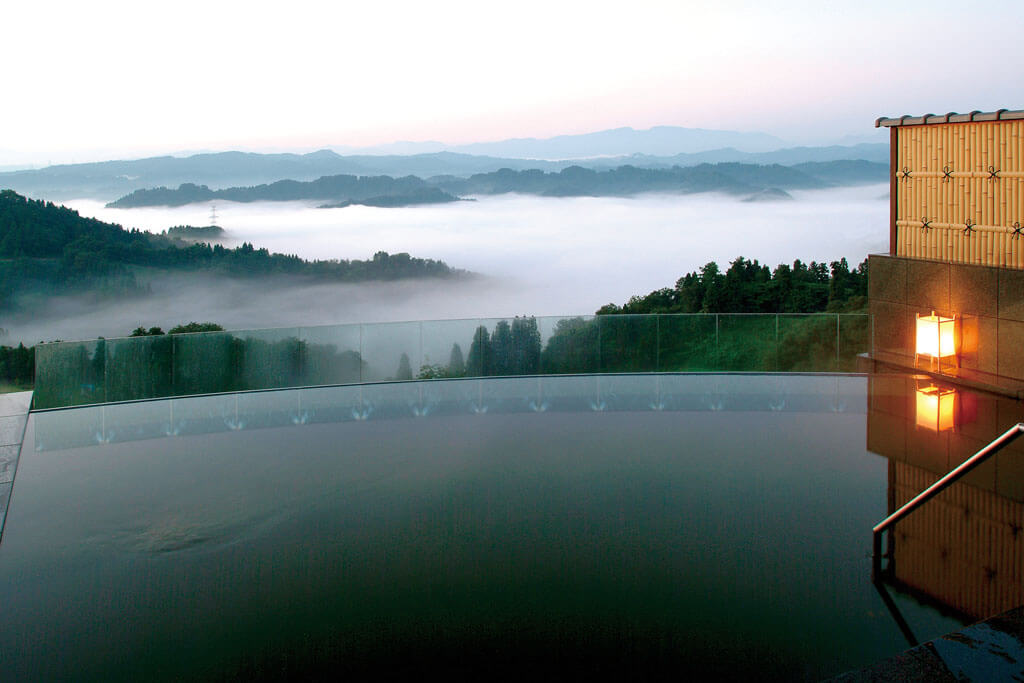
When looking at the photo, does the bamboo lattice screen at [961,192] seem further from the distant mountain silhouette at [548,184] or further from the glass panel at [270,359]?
the distant mountain silhouette at [548,184]

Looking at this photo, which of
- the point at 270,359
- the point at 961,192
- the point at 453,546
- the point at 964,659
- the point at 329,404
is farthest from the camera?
the point at 961,192

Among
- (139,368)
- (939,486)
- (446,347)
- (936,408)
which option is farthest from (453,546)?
(139,368)

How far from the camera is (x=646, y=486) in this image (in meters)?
7.05

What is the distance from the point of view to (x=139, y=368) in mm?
10938

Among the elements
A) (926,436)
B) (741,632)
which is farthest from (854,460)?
(741,632)

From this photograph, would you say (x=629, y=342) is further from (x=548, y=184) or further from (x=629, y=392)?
(x=548, y=184)

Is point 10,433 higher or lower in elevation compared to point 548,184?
lower

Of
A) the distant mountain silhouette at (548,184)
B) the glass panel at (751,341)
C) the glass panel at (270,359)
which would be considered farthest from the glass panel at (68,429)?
the distant mountain silhouette at (548,184)

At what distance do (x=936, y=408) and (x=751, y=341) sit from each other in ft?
9.84

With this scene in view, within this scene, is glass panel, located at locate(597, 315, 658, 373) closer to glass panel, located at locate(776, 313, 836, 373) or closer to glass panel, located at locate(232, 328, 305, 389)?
glass panel, located at locate(776, 313, 836, 373)

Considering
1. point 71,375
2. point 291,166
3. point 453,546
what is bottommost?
point 453,546

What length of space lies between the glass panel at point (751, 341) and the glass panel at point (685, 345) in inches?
10.4

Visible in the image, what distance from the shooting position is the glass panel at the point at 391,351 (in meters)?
11.8

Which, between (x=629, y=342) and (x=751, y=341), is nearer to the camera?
(x=629, y=342)
